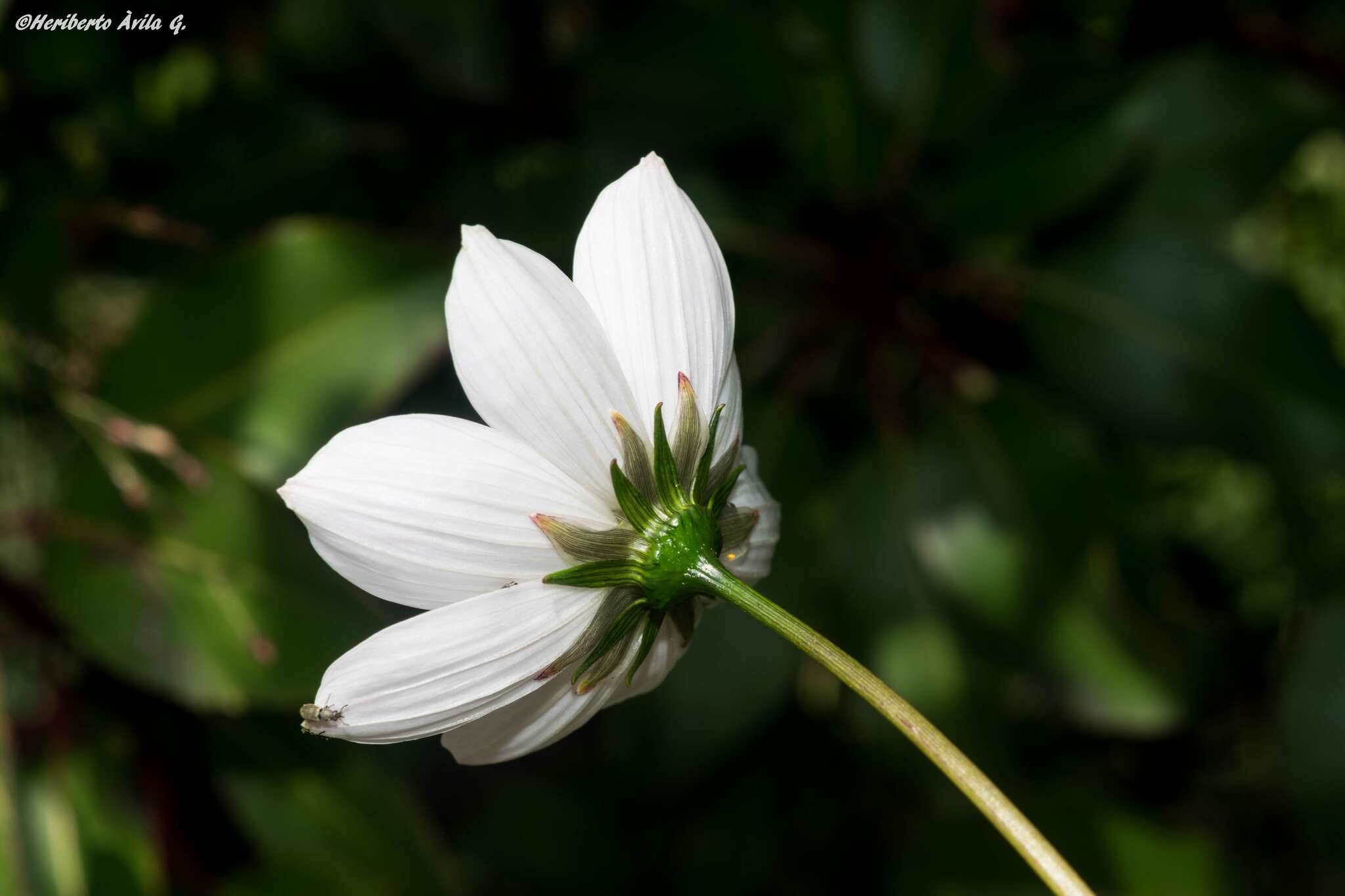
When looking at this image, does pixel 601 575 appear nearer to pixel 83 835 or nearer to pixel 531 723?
pixel 531 723

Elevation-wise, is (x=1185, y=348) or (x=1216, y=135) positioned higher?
(x=1216, y=135)

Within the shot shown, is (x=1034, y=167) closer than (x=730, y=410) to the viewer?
No

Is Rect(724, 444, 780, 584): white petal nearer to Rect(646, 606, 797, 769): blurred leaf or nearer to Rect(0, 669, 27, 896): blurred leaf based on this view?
Rect(646, 606, 797, 769): blurred leaf

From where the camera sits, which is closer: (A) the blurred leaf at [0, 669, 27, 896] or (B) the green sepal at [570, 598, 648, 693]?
(B) the green sepal at [570, 598, 648, 693]

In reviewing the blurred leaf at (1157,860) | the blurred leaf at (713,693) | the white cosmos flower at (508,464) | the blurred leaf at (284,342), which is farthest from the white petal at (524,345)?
the blurred leaf at (1157,860)

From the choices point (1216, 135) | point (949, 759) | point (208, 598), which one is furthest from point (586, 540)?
point (1216, 135)

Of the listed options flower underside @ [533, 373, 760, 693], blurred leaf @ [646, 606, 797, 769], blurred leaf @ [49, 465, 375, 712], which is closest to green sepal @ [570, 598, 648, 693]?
flower underside @ [533, 373, 760, 693]

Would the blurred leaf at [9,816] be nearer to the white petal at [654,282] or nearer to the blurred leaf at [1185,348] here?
the white petal at [654,282]

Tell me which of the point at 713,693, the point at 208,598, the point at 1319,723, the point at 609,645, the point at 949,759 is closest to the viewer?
the point at 949,759
